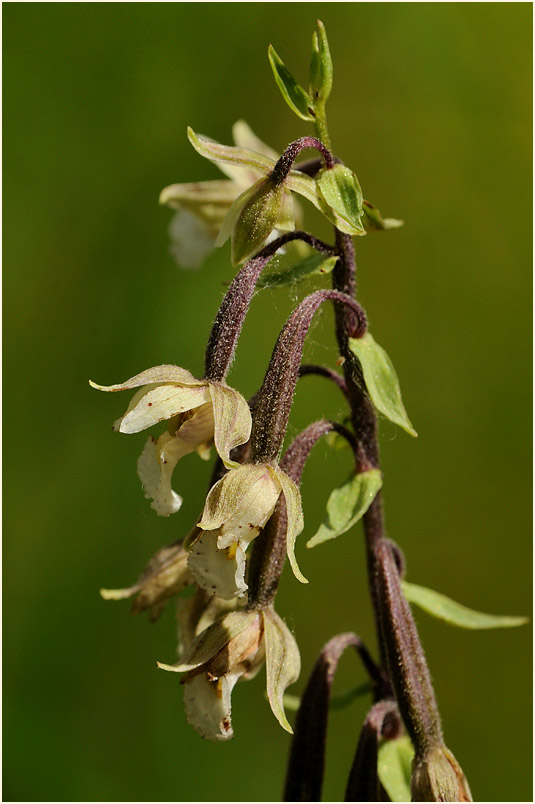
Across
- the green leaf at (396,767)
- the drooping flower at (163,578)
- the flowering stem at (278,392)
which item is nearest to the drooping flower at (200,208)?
the flowering stem at (278,392)

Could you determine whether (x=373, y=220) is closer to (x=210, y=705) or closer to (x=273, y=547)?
(x=273, y=547)

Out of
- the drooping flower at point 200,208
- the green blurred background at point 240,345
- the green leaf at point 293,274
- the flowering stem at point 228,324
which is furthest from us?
the green blurred background at point 240,345

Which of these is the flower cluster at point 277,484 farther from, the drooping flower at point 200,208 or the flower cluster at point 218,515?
the drooping flower at point 200,208

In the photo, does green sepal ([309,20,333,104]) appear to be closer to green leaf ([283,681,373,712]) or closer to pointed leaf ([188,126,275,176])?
pointed leaf ([188,126,275,176])

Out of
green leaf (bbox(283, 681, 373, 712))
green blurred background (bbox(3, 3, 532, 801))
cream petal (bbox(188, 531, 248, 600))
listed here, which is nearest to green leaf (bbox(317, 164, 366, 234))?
cream petal (bbox(188, 531, 248, 600))

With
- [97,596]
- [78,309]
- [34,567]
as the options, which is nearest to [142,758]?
[97,596]

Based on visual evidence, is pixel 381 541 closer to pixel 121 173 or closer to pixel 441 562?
pixel 441 562

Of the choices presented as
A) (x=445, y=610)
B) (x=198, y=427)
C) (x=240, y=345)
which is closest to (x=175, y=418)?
(x=198, y=427)
